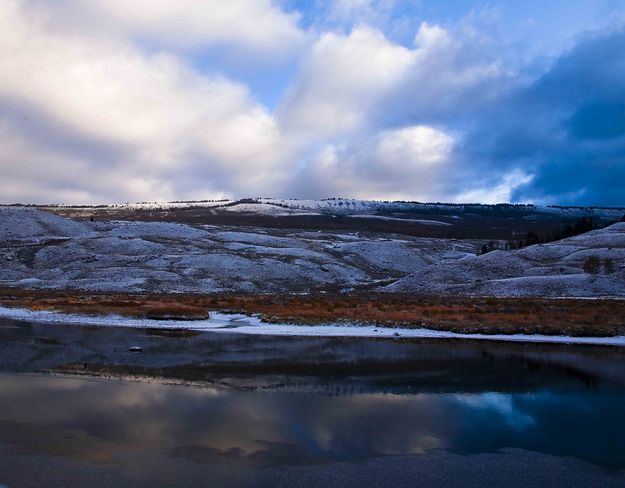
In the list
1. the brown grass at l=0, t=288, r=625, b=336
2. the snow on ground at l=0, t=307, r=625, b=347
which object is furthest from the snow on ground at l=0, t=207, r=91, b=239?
the snow on ground at l=0, t=307, r=625, b=347

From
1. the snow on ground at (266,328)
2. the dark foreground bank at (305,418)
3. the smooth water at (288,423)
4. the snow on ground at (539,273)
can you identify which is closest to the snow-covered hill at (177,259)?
the snow on ground at (539,273)

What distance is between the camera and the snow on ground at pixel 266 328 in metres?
32.8

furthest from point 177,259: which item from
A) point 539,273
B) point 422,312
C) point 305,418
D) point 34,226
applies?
point 305,418

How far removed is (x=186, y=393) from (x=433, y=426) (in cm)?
764

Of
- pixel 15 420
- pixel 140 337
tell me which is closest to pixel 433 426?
pixel 15 420

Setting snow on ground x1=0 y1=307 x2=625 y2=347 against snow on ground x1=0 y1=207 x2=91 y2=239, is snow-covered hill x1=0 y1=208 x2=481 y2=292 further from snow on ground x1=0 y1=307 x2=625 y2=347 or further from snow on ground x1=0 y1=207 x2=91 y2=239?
snow on ground x1=0 y1=307 x2=625 y2=347

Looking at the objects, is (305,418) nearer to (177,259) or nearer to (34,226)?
(177,259)

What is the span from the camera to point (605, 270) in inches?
2719

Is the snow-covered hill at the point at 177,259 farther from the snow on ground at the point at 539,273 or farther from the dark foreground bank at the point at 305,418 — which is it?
the dark foreground bank at the point at 305,418

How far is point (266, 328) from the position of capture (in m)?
35.7

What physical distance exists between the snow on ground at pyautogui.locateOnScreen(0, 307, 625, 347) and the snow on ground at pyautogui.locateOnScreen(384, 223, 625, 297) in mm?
30487

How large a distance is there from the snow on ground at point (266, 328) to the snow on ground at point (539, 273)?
100 feet

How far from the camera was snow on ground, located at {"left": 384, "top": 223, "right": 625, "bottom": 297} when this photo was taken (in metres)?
62.8

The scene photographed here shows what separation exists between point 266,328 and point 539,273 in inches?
1861
